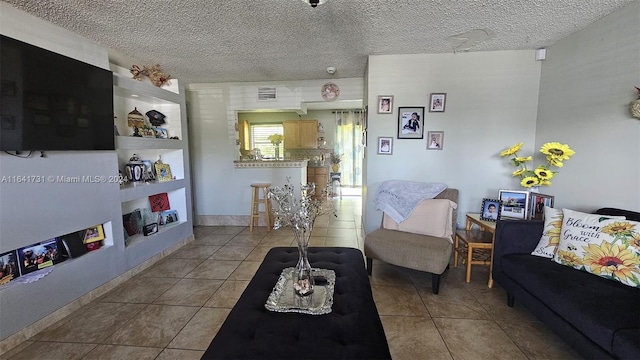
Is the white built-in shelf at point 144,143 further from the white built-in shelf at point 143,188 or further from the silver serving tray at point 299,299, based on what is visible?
the silver serving tray at point 299,299

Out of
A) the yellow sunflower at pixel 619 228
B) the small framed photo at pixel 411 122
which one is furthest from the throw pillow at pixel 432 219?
the yellow sunflower at pixel 619 228

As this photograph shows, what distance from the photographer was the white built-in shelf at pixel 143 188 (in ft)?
8.56

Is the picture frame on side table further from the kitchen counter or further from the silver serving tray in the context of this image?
the silver serving tray

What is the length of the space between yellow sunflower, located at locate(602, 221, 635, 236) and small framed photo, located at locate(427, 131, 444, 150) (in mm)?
1668

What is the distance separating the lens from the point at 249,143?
7.27 m

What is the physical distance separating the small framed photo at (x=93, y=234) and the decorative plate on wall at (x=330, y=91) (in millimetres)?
3353

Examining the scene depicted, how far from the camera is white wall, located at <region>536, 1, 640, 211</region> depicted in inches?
75.5

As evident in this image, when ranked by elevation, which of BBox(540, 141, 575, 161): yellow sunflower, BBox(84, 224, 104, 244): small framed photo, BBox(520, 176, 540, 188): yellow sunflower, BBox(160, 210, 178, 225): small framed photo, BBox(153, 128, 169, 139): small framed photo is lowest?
BBox(160, 210, 178, 225): small framed photo

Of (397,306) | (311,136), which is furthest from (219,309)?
(311,136)

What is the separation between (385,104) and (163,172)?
295 centimetres

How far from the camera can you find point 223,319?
1.96 metres

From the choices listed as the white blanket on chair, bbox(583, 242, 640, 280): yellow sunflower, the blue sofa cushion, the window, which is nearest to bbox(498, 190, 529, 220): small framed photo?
the white blanket on chair

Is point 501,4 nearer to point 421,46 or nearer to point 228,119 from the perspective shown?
point 421,46

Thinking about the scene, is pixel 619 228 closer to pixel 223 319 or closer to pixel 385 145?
pixel 385 145
